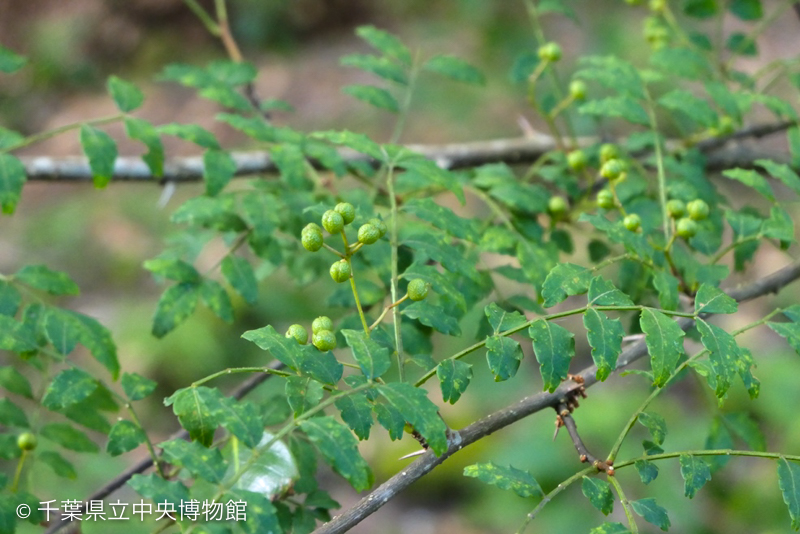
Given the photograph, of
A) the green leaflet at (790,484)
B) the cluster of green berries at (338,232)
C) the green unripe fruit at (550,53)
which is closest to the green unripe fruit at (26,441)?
→ the cluster of green berries at (338,232)

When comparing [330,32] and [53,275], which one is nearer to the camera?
[53,275]

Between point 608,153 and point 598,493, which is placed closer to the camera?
point 598,493

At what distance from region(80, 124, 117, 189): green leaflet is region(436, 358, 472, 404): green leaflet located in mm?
707

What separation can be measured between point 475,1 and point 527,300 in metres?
4.08

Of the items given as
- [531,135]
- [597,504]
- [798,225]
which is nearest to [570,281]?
[597,504]

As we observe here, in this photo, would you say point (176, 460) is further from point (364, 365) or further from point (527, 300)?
point (527, 300)

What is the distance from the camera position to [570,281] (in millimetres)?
880

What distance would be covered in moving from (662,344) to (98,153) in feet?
3.03

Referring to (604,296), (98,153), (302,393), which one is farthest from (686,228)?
(98,153)

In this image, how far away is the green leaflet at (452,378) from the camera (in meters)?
0.81

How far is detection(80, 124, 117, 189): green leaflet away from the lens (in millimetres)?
1224

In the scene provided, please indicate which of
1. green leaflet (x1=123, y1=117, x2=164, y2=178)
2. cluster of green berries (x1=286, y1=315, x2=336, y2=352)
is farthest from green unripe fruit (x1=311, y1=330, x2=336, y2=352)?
green leaflet (x1=123, y1=117, x2=164, y2=178)

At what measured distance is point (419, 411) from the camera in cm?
75

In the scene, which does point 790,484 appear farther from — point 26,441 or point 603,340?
point 26,441
